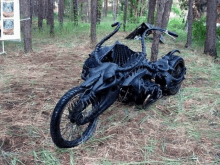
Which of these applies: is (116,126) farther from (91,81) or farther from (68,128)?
(91,81)

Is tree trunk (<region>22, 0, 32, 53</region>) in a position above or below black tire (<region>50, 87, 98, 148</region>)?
above

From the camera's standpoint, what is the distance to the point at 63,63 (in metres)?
6.93

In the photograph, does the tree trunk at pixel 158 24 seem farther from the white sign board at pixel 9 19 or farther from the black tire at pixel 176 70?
the white sign board at pixel 9 19

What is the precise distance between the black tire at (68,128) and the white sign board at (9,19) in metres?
5.83

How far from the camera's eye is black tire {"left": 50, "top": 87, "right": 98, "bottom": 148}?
8.09 ft

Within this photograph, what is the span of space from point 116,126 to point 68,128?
829 millimetres

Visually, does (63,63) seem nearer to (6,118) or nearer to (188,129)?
(6,118)

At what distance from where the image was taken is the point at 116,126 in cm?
347

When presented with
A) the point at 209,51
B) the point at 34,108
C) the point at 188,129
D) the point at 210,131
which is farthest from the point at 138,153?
the point at 209,51

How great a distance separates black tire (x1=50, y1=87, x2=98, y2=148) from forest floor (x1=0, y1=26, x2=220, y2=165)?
0.39ft

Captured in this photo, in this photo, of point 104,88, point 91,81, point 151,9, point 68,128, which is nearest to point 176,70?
point 104,88

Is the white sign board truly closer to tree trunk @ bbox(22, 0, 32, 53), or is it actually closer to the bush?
tree trunk @ bbox(22, 0, 32, 53)

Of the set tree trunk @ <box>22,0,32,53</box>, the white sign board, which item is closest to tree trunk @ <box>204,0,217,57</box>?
tree trunk @ <box>22,0,32,53</box>

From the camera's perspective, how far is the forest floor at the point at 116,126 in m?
2.78
